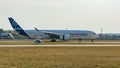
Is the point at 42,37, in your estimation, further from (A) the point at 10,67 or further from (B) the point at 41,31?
(A) the point at 10,67

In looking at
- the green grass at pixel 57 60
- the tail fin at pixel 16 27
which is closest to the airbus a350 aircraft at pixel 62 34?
the tail fin at pixel 16 27

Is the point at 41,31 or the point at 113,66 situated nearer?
the point at 113,66

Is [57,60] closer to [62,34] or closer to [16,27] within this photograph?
[62,34]

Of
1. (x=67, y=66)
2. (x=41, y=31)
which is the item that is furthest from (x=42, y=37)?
(x=67, y=66)

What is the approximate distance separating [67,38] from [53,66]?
78578mm

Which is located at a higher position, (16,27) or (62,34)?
(16,27)

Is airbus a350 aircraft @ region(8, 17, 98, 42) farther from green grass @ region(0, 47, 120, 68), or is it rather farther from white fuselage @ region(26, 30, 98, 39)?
green grass @ region(0, 47, 120, 68)

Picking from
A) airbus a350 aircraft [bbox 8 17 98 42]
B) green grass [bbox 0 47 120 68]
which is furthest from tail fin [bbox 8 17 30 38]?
Result: green grass [bbox 0 47 120 68]

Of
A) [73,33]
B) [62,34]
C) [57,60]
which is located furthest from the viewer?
[73,33]

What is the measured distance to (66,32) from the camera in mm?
105500

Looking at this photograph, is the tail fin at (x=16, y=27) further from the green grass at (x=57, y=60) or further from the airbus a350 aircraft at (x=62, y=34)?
the green grass at (x=57, y=60)

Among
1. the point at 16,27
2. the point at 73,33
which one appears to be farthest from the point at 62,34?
the point at 16,27

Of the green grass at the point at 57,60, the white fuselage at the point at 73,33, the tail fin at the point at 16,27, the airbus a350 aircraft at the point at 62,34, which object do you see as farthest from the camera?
the tail fin at the point at 16,27

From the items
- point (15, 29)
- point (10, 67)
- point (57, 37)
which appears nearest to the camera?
point (10, 67)
